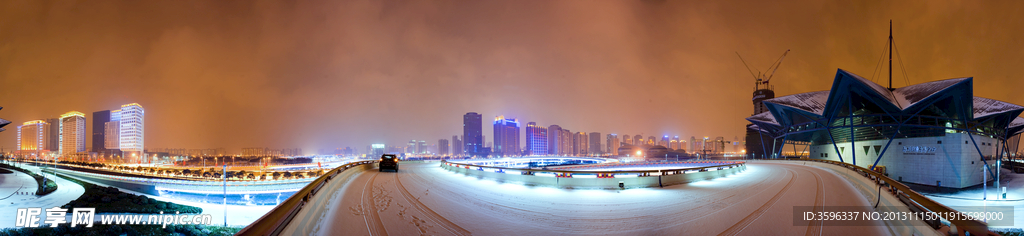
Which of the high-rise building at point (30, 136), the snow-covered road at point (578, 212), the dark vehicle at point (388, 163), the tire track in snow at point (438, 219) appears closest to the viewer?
the tire track in snow at point (438, 219)

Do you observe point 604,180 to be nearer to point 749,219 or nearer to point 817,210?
point 817,210

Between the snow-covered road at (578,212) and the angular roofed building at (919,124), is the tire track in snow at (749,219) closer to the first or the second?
the snow-covered road at (578,212)

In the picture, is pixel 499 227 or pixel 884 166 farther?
pixel 884 166

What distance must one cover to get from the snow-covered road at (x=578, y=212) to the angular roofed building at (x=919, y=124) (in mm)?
39139

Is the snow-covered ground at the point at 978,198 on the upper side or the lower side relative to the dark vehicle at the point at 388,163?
lower

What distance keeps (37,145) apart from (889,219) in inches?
12941

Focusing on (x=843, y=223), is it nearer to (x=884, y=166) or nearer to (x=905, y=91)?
(x=884, y=166)

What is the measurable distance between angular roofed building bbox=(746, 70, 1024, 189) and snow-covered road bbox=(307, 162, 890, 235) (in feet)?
128

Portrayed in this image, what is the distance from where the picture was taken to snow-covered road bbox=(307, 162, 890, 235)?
7.75 metres

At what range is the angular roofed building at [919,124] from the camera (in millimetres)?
37750

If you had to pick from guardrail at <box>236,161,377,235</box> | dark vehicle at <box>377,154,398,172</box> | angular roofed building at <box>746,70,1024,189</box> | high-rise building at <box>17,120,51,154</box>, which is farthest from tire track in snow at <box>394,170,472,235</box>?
high-rise building at <box>17,120,51,154</box>

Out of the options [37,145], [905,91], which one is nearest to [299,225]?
[905,91]

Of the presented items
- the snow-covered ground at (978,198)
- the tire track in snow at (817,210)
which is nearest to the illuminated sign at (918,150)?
the snow-covered ground at (978,198)

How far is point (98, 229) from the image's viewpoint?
72.1 feet
